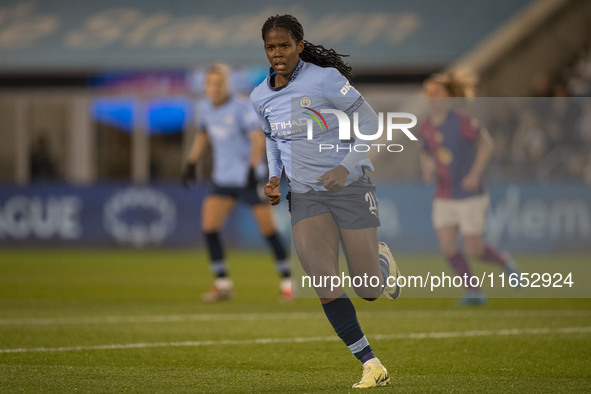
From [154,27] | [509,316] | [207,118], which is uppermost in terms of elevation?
[154,27]

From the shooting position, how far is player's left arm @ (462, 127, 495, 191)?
422 inches

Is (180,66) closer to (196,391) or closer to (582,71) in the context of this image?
(582,71)

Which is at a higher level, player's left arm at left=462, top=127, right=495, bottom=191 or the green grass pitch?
player's left arm at left=462, top=127, right=495, bottom=191

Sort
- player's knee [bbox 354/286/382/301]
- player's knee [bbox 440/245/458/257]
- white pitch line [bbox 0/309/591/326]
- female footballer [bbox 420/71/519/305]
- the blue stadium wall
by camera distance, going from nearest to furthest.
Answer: player's knee [bbox 354/286/382/301]
white pitch line [bbox 0/309/591/326]
player's knee [bbox 440/245/458/257]
female footballer [bbox 420/71/519/305]
the blue stadium wall

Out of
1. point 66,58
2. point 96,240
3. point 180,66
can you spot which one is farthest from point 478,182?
point 66,58

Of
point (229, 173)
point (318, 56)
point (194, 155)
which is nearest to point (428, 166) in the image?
point (229, 173)

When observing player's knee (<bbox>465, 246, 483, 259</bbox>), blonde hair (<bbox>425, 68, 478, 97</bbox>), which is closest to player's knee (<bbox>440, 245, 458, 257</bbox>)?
player's knee (<bbox>465, 246, 483, 259</bbox>)

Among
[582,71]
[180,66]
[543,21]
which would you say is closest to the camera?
[582,71]

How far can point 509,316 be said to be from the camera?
9.88 metres

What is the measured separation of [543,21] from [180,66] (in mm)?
8644

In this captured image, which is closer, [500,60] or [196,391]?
[196,391]

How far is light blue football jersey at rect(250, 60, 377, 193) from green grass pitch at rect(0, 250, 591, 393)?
1.31 meters

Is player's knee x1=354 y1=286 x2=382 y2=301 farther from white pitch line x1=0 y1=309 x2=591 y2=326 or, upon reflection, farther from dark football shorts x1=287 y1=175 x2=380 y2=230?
white pitch line x1=0 y1=309 x2=591 y2=326

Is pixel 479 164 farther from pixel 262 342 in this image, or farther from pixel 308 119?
pixel 308 119
